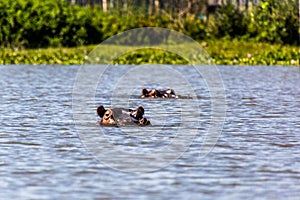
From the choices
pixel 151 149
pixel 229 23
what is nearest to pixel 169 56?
pixel 229 23

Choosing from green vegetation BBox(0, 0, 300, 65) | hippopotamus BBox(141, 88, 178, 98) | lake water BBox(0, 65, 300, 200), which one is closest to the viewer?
lake water BBox(0, 65, 300, 200)

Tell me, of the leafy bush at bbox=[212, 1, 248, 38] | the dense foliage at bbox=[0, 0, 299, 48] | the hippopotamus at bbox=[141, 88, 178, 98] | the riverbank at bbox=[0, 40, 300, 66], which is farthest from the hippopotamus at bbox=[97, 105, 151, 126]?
the leafy bush at bbox=[212, 1, 248, 38]

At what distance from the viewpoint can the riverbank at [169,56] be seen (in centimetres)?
4319

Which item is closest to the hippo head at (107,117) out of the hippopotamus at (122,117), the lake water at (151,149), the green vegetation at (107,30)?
the hippopotamus at (122,117)

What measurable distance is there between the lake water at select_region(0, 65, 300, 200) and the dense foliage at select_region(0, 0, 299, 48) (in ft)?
71.9

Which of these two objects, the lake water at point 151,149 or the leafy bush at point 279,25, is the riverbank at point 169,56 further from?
the lake water at point 151,149

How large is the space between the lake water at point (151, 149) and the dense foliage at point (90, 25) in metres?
21.9

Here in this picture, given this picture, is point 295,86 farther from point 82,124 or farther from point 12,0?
point 12,0

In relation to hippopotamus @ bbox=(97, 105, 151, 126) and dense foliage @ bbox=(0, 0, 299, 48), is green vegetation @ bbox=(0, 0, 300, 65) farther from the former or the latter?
hippopotamus @ bbox=(97, 105, 151, 126)

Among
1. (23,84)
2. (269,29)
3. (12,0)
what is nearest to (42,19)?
(12,0)

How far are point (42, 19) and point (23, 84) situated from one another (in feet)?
64.2

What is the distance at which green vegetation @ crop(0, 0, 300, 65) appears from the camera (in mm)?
45081

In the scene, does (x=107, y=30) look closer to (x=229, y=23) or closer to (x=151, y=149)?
(x=229, y=23)

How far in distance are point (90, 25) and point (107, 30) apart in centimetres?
103
